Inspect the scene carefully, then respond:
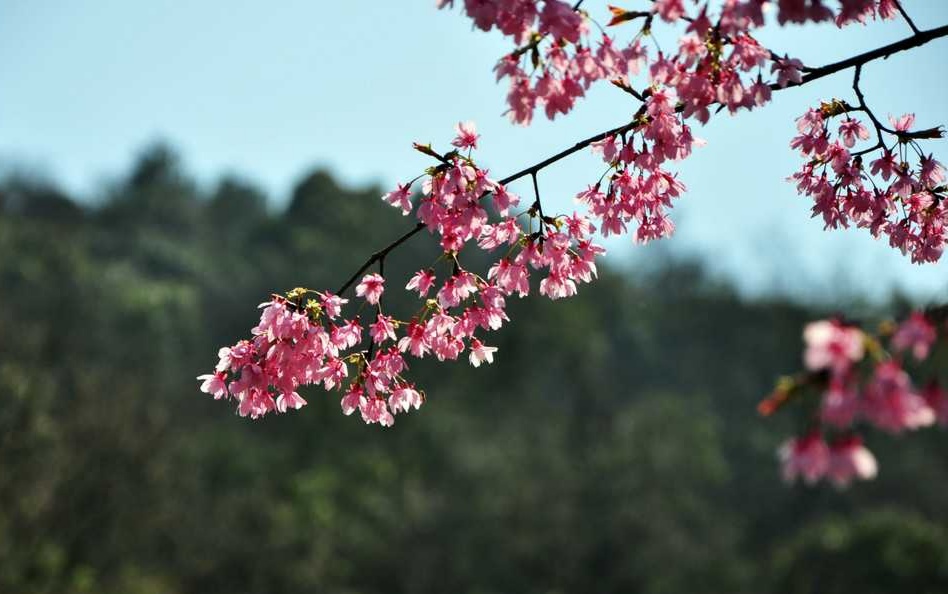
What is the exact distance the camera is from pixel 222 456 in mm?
25438

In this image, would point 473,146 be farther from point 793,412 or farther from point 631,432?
point 793,412

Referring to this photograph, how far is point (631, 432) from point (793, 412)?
6.12m

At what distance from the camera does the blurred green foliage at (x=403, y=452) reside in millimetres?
17984

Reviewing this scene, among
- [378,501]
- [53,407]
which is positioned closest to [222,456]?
[378,501]

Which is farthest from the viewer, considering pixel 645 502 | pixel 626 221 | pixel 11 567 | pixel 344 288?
pixel 645 502

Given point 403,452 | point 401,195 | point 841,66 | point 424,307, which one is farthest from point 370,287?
point 403,452

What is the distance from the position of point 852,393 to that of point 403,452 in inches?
1010

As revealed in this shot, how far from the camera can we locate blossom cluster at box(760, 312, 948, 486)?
1.63 metres

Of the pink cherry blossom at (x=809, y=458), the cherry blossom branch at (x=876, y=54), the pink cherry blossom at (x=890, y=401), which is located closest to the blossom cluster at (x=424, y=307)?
the cherry blossom branch at (x=876, y=54)

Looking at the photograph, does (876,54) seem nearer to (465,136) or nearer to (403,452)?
(465,136)

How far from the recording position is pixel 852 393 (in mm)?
1633

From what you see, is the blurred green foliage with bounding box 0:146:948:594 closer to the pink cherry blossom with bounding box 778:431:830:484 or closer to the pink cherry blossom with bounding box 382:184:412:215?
the pink cherry blossom with bounding box 382:184:412:215

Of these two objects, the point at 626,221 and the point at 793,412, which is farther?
the point at 793,412

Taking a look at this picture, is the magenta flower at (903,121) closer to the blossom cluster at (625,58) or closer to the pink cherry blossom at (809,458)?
the blossom cluster at (625,58)
